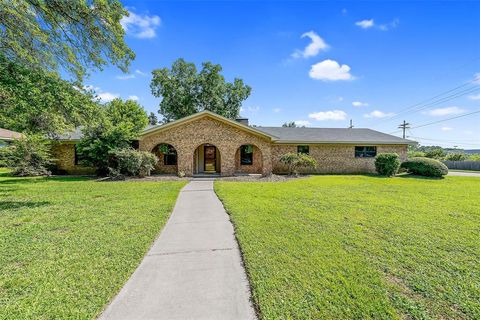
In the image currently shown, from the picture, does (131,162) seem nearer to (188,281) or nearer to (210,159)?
(210,159)

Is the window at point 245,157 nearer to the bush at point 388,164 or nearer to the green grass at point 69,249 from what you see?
the bush at point 388,164

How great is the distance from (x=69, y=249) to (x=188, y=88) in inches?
1299

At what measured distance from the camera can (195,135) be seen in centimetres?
1619

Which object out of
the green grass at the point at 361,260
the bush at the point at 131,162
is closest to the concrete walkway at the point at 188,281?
the green grass at the point at 361,260

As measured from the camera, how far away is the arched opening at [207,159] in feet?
62.8

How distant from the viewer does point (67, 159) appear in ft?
57.8

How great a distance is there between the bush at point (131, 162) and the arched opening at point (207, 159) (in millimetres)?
4308

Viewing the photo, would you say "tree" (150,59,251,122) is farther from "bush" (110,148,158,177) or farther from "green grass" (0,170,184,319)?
"green grass" (0,170,184,319)

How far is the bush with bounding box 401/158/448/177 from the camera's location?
1713 centimetres

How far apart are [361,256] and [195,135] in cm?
1352

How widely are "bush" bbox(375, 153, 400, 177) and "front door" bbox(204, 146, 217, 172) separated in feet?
42.1

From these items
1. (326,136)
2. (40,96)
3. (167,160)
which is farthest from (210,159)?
(40,96)

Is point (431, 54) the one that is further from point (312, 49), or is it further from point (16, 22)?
point (16, 22)

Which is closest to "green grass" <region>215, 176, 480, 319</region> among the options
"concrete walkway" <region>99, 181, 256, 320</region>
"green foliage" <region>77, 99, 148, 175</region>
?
"concrete walkway" <region>99, 181, 256, 320</region>
